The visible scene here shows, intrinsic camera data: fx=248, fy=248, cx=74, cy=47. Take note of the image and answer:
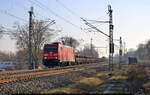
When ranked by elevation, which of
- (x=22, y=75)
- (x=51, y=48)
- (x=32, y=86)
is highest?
(x=51, y=48)

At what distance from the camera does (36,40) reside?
48.9 m

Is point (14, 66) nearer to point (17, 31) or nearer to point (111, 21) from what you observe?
point (17, 31)

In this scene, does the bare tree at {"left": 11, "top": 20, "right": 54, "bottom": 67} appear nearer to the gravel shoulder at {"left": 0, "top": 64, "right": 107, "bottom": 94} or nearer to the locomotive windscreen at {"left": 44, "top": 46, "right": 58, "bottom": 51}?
the locomotive windscreen at {"left": 44, "top": 46, "right": 58, "bottom": 51}

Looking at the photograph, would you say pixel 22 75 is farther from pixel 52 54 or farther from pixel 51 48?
pixel 51 48

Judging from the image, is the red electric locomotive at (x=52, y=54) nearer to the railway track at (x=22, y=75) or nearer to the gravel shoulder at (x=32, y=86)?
the railway track at (x=22, y=75)

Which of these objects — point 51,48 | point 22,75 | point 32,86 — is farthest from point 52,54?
point 32,86

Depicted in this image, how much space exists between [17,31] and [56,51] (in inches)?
597

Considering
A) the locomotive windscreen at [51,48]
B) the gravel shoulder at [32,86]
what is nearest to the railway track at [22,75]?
Result: the gravel shoulder at [32,86]

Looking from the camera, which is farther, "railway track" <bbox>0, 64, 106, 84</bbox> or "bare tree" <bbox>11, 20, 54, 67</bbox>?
"bare tree" <bbox>11, 20, 54, 67</bbox>

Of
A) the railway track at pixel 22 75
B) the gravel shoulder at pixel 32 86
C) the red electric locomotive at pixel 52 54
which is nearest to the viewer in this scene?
the gravel shoulder at pixel 32 86

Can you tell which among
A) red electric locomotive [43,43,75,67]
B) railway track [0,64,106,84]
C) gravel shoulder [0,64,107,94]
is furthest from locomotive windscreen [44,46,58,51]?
gravel shoulder [0,64,107,94]

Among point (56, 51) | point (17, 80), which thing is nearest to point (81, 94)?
point (17, 80)

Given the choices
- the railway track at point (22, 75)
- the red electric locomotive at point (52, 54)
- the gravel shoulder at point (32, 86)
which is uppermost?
the red electric locomotive at point (52, 54)

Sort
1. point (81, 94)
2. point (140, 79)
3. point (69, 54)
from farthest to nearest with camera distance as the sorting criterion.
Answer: point (69, 54), point (140, 79), point (81, 94)
